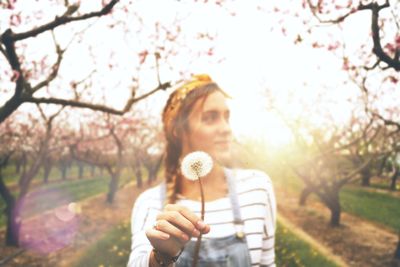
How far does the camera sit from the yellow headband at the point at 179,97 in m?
2.27

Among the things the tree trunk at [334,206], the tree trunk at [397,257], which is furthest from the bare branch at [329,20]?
the tree trunk at [334,206]

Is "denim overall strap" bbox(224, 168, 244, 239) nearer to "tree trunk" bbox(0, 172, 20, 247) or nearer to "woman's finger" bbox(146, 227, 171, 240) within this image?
"woman's finger" bbox(146, 227, 171, 240)

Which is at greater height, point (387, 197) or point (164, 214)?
point (164, 214)

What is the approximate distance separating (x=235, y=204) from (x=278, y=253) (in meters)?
8.27

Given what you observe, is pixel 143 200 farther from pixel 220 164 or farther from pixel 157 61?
pixel 157 61

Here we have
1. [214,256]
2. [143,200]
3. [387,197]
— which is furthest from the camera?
[387,197]

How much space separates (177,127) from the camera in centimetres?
229

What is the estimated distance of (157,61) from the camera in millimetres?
6770

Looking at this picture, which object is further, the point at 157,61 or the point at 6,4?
the point at 157,61

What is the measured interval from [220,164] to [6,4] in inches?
201

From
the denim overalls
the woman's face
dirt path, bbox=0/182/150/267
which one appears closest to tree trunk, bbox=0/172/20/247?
dirt path, bbox=0/182/150/267

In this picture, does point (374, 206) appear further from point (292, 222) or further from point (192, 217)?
point (192, 217)

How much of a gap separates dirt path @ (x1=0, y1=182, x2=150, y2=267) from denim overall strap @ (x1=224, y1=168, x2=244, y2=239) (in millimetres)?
9183

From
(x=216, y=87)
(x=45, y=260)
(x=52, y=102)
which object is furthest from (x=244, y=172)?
(x=45, y=260)
